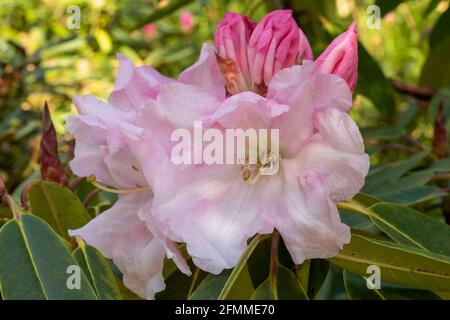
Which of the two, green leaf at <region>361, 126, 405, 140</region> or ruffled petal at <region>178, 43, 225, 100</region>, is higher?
ruffled petal at <region>178, 43, 225, 100</region>

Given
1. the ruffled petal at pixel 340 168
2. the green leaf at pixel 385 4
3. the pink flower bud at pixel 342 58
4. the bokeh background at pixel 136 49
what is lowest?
the bokeh background at pixel 136 49

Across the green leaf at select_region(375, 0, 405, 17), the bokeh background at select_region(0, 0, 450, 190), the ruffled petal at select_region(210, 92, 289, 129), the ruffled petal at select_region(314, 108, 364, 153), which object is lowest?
the bokeh background at select_region(0, 0, 450, 190)

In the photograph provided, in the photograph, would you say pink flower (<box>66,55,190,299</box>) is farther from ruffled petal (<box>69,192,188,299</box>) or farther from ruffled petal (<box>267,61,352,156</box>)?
ruffled petal (<box>267,61,352,156</box>)

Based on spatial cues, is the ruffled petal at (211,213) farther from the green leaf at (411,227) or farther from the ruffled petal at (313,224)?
the green leaf at (411,227)

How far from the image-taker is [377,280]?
0.74 m

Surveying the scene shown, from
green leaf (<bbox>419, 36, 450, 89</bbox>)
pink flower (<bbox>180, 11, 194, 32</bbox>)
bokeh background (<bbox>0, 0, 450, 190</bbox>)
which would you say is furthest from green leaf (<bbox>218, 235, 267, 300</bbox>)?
pink flower (<bbox>180, 11, 194, 32</bbox>)

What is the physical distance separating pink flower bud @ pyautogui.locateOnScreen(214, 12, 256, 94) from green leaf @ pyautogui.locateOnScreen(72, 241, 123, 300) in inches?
8.8

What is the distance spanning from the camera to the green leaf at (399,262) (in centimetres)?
68

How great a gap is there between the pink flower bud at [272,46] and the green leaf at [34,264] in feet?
0.85

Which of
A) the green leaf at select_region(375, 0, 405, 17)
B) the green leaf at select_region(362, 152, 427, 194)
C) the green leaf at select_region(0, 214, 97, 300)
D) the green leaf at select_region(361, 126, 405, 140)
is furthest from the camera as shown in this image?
the green leaf at select_region(361, 126, 405, 140)

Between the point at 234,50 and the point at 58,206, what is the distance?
29cm

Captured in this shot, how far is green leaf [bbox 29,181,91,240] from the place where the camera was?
34.0 inches

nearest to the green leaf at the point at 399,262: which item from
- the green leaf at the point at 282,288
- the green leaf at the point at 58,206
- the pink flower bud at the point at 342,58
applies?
the green leaf at the point at 282,288

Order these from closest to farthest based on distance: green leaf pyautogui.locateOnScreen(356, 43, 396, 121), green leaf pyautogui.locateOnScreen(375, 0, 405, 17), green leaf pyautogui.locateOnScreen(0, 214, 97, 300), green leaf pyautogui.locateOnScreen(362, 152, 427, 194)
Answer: green leaf pyautogui.locateOnScreen(0, 214, 97, 300) < green leaf pyautogui.locateOnScreen(362, 152, 427, 194) < green leaf pyautogui.locateOnScreen(375, 0, 405, 17) < green leaf pyautogui.locateOnScreen(356, 43, 396, 121)
